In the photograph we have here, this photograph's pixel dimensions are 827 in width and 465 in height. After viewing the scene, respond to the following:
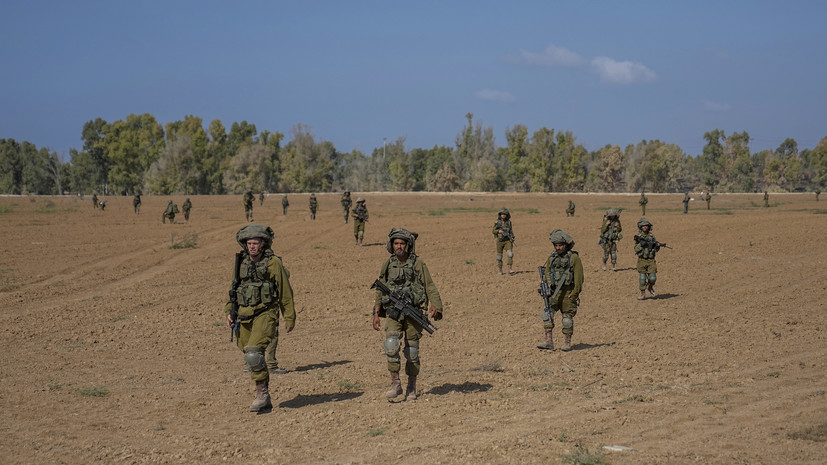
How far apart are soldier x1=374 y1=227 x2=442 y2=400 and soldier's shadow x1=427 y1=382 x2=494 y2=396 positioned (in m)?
0.74

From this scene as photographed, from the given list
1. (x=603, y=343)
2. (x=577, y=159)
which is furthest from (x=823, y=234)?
(x=577, y=159)

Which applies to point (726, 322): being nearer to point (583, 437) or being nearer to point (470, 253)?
point (583, 437)

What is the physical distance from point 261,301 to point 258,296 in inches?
2.6

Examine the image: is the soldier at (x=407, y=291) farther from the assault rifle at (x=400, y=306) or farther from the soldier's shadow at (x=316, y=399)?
the soldier's shadow at (x=316, y=399)

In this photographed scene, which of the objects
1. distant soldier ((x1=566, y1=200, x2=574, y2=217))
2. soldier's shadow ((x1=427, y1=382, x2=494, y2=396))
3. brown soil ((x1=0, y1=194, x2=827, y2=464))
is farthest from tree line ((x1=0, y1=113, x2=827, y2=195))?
soldier's shadow ((x1=427, y1=382, x2=494, y2=396))

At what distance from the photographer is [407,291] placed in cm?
881

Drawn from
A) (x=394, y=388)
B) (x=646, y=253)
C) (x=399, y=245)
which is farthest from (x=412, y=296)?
(x=646, y=253)

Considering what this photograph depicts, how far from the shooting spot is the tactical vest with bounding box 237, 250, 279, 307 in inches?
332

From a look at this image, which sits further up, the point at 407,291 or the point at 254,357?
the point at 407,291

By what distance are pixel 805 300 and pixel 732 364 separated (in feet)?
22.3

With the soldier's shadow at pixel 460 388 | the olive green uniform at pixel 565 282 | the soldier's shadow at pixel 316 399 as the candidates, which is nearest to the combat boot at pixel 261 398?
the soldier's shadow at pixel 316 399

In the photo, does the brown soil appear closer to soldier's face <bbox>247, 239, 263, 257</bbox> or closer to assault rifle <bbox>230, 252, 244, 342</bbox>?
assault rifle <bbox>230, 252, 244, 342</bbox>

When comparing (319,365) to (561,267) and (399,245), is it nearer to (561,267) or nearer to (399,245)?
(399,245)

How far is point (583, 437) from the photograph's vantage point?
24.1ft
